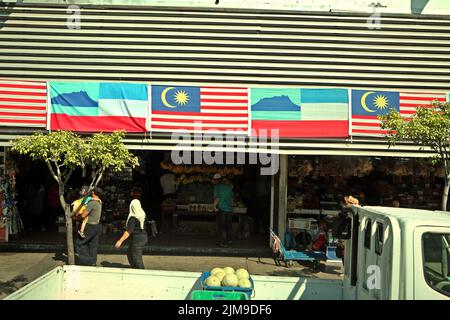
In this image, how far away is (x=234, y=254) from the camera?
10977 millimetres

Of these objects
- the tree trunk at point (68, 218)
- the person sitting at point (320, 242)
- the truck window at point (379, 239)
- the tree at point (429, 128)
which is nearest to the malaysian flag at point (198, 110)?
the tree trunk at point (68, 218)

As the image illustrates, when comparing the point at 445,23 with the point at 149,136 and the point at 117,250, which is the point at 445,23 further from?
the point at 117,250

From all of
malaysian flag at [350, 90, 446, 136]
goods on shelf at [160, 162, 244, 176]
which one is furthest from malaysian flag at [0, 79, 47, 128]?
malaysian flag at [350, 90, 446, 136]

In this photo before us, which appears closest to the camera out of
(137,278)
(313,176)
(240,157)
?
(137,278)

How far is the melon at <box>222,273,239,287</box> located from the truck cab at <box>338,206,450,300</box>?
1230 mm

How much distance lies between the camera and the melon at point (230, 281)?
4.71m

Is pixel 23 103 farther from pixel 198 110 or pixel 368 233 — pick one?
pixel 368 233

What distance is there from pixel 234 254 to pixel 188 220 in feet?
7.30

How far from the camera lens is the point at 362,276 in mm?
4035

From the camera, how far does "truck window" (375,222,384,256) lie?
3582 mm

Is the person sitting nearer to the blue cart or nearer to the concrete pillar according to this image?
the blue cart

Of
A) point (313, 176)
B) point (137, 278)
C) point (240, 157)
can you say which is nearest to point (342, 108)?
point (313, 176)

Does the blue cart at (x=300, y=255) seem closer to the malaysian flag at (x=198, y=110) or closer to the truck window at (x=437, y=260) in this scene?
Answer: the malaysian flag at (x=198, y=110)

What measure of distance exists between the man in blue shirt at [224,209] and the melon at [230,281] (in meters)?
6.41
